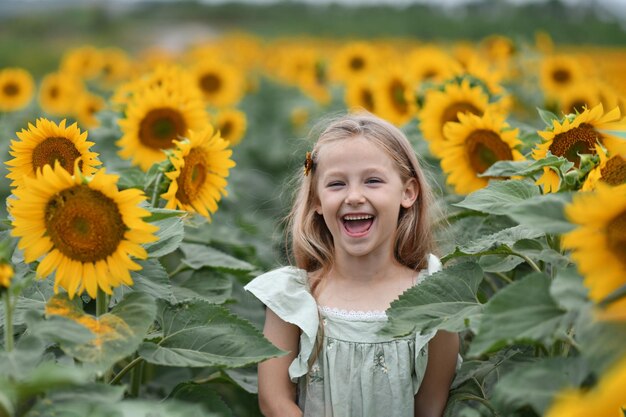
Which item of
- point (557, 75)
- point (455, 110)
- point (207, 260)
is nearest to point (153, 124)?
point (207, 260)

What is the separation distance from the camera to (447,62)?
212 inches

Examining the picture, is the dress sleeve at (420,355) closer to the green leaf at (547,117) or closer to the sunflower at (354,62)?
the green leaf at (547,117)

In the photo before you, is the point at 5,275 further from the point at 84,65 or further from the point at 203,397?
the point at 84,65

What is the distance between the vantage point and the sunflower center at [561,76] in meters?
6.39

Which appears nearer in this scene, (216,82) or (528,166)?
(528,166)

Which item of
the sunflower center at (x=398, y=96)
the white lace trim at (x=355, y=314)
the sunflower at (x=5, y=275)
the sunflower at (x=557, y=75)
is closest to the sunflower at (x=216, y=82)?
the sunflower center at (x=398, y=96)

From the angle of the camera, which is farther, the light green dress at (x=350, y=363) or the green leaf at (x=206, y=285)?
the green leaf at (x=206, y=285)

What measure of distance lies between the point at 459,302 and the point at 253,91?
6.48 meters

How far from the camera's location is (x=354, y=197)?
2.48 metres

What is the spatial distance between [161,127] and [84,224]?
1.66 meters

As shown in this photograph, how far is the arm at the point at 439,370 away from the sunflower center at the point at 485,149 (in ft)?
3.12

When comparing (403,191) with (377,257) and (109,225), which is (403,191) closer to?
(377,257)

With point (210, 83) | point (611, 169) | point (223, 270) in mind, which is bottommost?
point (223, 270)

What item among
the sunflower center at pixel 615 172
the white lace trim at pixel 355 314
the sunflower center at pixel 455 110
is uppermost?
the sunflower center at pixel 455 110
